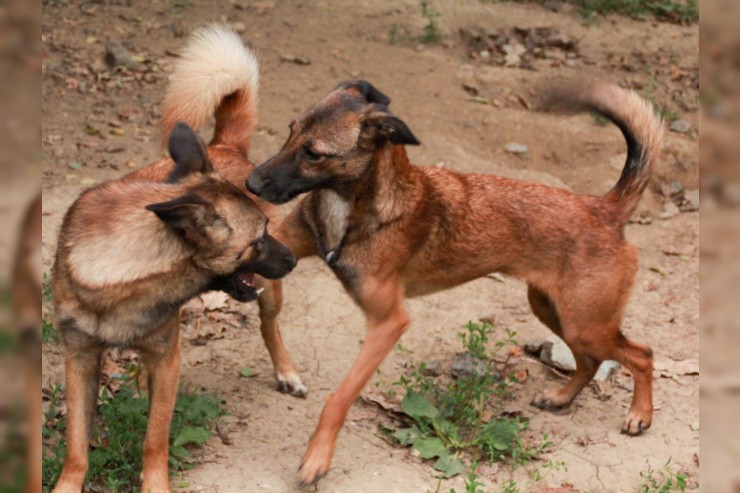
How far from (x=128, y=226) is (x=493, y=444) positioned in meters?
2.22

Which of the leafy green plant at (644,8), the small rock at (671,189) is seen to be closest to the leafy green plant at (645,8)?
the leafy green plant at (644,8)

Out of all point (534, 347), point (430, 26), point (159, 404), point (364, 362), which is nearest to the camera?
point (159, 404)

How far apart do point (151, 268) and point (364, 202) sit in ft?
4.23

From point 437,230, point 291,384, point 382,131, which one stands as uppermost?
point 382,131

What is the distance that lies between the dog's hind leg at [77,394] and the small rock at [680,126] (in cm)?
645

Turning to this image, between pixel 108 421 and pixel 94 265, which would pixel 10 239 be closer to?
pixel 94 265

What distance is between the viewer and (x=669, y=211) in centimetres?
768

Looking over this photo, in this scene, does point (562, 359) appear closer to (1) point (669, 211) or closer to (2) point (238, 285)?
(1) point (669, 211)

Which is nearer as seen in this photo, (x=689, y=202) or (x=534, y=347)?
(x=534, y=347)

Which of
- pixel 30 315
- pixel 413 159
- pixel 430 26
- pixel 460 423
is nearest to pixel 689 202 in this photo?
pixel 413 159

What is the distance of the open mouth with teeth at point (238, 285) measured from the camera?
4051 mm

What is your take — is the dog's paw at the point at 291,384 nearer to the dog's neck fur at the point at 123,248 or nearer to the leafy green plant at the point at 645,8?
the dog's neck fur at the point at 123,248

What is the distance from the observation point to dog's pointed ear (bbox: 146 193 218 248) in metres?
3.59

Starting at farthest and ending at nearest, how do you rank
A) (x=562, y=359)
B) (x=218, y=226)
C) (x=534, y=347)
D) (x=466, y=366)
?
1. (x=534, y=347)
2. (x=562, y=359)
3. (x=466, y=366)
4. (x=218, y=226)
